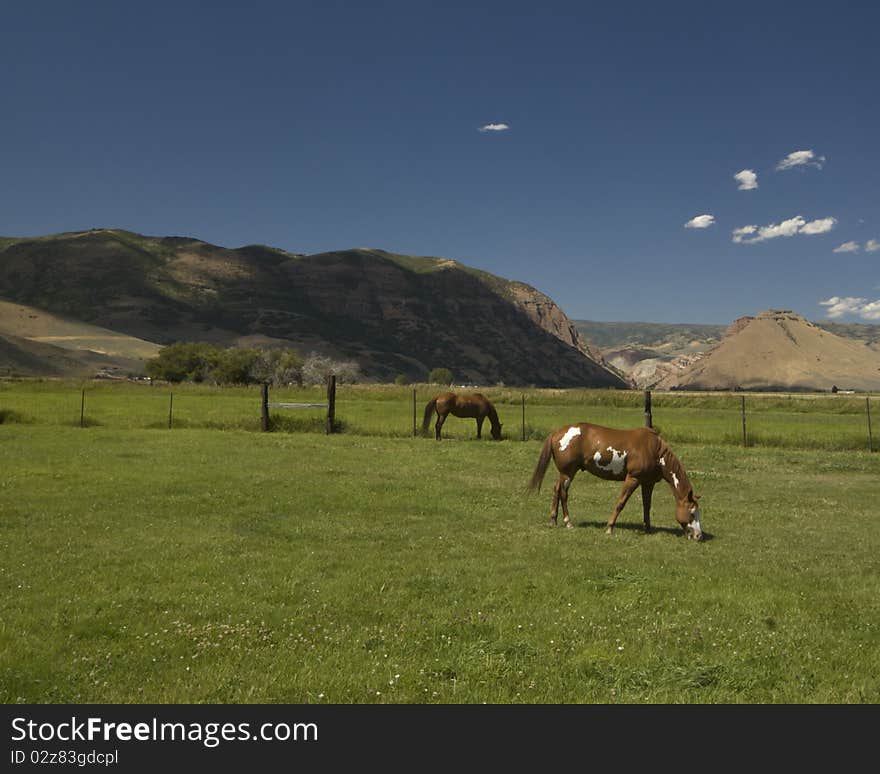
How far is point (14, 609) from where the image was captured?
27.4 ft

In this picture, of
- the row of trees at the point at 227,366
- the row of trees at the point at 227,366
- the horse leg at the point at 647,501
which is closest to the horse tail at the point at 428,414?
the horse leg at the point at 647,501

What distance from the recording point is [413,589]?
958 cm

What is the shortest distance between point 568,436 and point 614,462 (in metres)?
1.18

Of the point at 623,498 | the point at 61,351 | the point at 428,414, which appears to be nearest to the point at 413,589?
the point at 623,498

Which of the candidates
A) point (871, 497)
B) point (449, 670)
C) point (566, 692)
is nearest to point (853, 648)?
point (566, 692)

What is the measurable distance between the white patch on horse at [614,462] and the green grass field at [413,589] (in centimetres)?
136

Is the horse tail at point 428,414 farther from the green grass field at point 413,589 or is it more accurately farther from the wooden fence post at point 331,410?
the green grass field at point 413,589

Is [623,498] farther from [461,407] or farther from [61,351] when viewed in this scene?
[61,351]

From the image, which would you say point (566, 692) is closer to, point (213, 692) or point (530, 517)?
point (213, 692)

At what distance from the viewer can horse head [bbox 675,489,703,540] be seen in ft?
44.9

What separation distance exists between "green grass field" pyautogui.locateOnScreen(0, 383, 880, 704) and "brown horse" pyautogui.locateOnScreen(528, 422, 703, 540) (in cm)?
72

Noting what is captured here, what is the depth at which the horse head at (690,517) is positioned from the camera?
44.9ft
